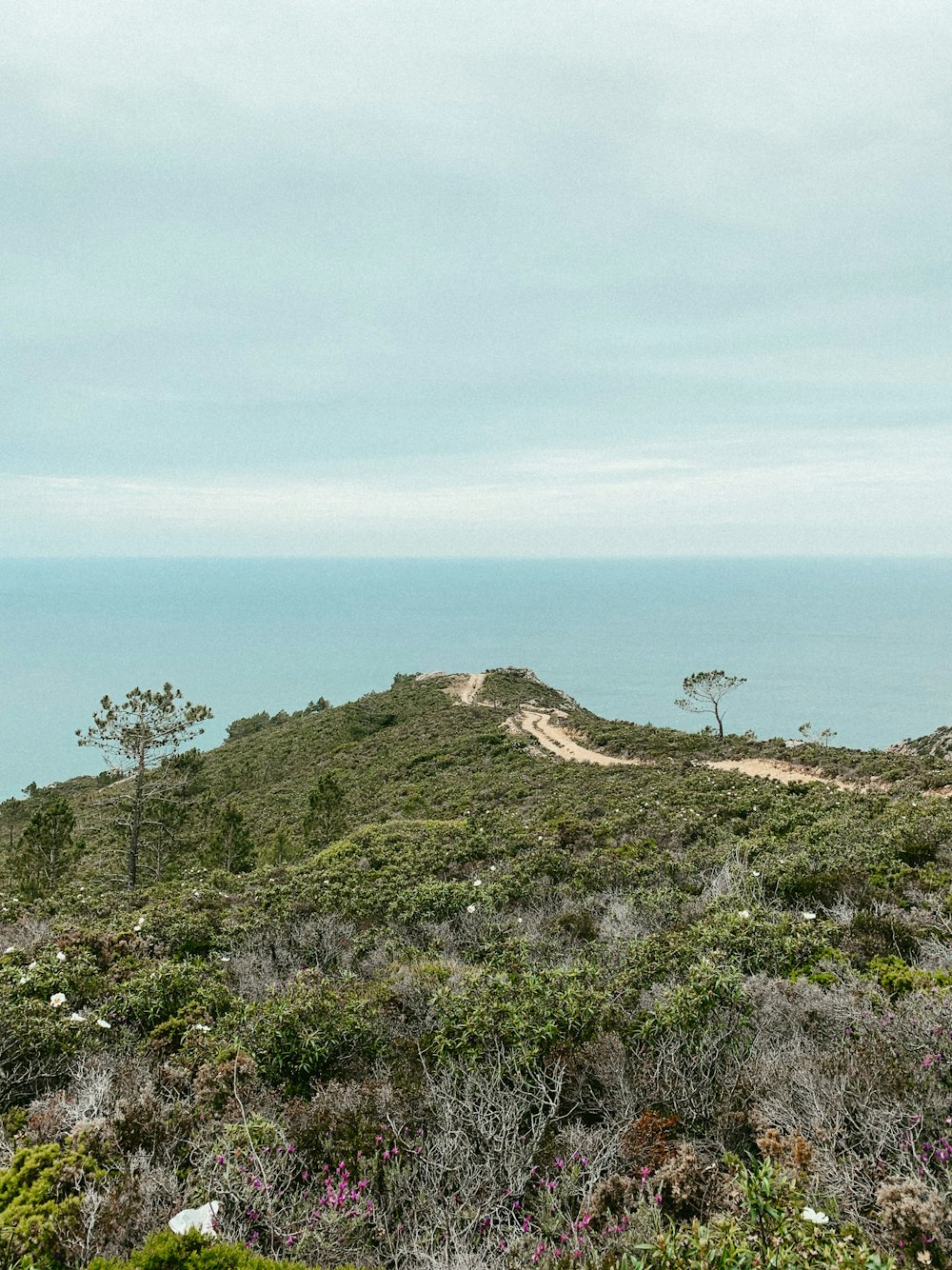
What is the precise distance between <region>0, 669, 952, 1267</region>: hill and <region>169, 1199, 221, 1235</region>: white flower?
184 millimetres

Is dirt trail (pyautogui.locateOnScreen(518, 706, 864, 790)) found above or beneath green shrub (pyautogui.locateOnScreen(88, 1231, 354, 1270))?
beneath

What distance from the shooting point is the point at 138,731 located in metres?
17.3

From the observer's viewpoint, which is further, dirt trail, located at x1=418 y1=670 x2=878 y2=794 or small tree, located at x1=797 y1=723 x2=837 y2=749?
small tree, located at x1=797 y1=723 x2=837 y2=749

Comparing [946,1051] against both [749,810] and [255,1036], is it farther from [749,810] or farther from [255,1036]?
[749,810]

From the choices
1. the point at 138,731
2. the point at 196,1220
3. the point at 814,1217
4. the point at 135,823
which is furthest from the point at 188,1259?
the point at 138,731

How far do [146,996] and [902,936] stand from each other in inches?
310

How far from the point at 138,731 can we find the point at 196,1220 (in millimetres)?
15828

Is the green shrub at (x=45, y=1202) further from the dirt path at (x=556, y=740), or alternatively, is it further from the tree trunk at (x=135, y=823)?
the dirt path at (x=556, y=740)

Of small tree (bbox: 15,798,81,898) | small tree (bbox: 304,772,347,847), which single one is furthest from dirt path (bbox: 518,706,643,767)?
small tree (bbox: 15,798,81,898)

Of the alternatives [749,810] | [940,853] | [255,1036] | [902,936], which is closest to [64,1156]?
[255,1036]

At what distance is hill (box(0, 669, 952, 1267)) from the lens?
3.58 meters

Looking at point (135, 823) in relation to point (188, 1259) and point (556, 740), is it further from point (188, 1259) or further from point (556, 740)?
point (556, 740)

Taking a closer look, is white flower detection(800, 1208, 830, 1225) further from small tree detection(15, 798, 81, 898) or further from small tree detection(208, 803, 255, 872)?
small tree detection(15, 798, 81, 898)

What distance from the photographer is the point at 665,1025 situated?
16.5 feet
